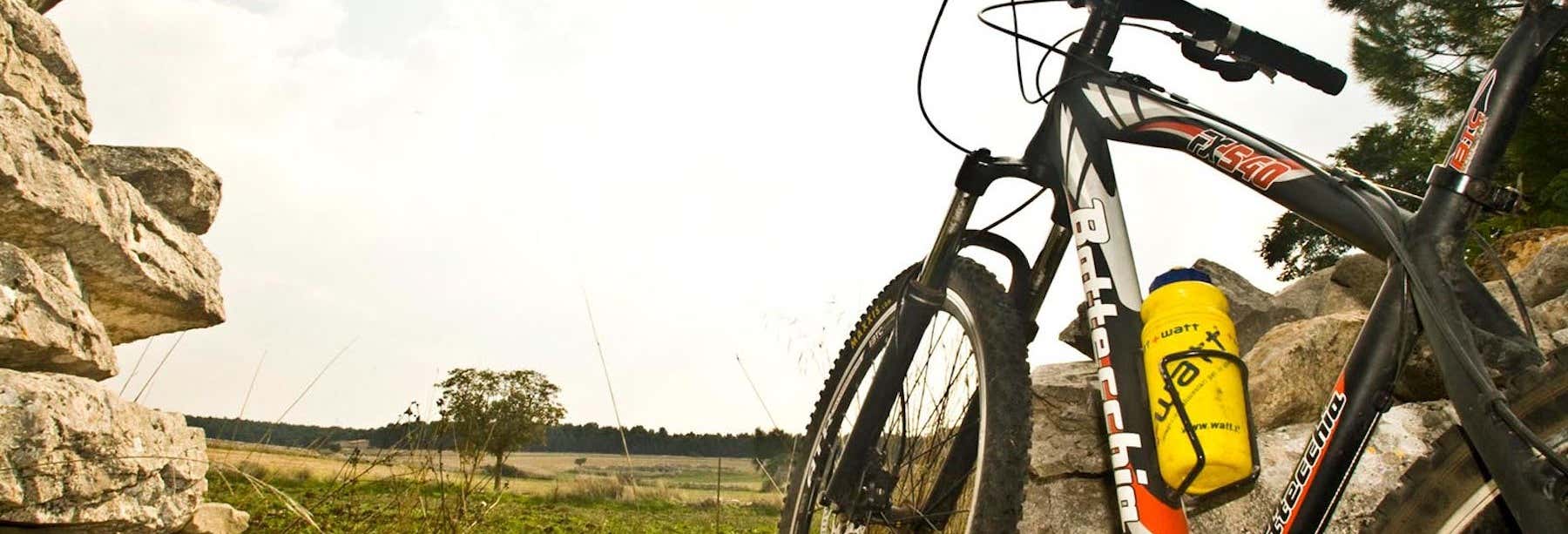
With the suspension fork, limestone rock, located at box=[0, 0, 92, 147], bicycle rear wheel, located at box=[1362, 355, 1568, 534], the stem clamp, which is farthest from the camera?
limestone rock, located at box=[0, 0, 92, 147]

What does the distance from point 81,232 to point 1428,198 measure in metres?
4.69

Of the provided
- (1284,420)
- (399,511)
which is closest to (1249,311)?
(1284,420)

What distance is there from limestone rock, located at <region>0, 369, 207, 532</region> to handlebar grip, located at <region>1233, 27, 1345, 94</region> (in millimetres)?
4018

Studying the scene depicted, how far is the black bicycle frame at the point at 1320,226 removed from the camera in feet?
4.69

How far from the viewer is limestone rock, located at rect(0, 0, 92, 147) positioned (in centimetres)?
399

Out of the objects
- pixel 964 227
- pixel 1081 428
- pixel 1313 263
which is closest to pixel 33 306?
pixel 964 227

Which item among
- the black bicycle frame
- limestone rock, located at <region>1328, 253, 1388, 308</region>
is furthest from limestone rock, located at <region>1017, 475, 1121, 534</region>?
limestone rock, located at <region>1328, 253, 1388, 308</region>

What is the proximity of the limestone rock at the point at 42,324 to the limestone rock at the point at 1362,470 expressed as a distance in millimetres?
4235

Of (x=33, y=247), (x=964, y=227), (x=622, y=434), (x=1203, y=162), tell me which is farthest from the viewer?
(x=33, y=247)

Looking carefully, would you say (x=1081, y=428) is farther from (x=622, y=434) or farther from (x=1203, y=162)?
(x=1203, y=162)

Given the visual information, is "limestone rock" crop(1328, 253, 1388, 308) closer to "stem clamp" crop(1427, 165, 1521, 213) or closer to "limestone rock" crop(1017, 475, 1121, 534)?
"limestone rock" crop(1017, 475, 1121, 534)

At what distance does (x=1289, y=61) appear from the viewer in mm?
2162

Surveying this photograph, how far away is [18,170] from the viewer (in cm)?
360

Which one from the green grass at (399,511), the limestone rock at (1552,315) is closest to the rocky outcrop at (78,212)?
the green grass at (399,511)
